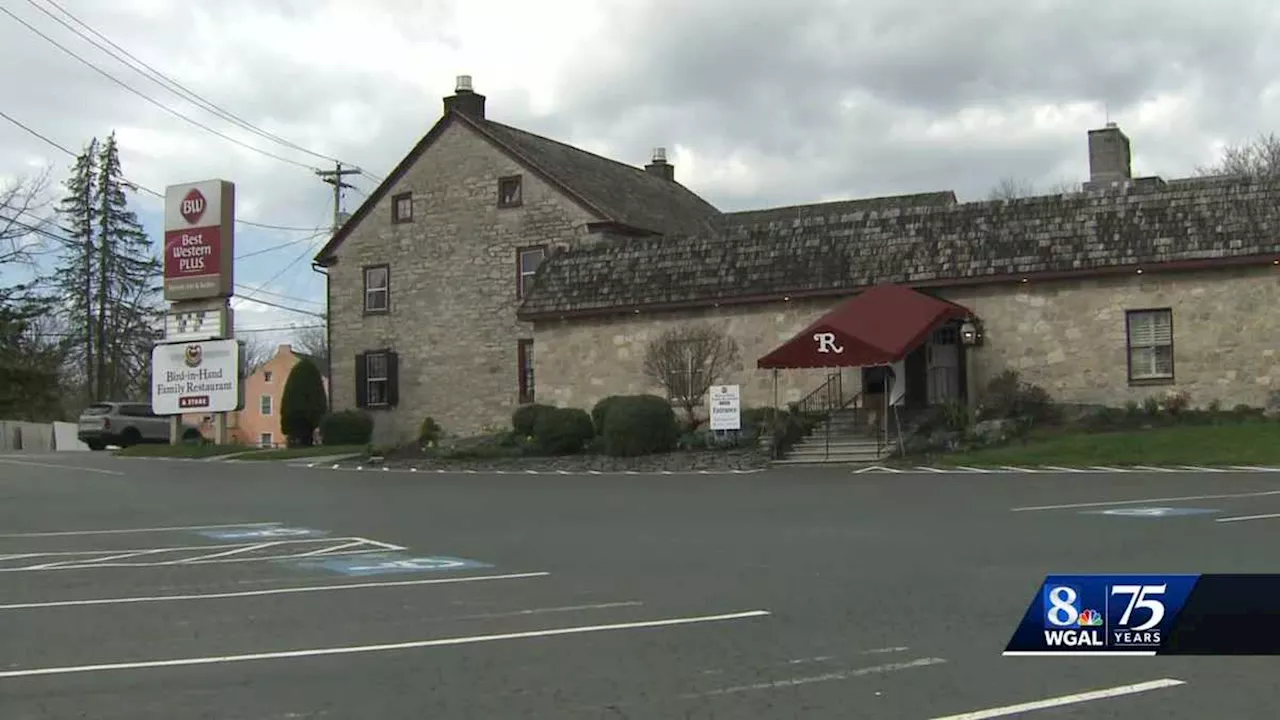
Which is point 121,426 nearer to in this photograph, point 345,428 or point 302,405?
point 302,405

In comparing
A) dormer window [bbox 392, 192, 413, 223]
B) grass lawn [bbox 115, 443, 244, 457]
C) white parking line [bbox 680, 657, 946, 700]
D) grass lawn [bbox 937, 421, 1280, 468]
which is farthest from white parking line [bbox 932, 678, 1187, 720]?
dormer window [bbox 392, 192, 413, 223]

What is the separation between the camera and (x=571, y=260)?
3556 cm

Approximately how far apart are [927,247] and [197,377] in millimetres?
22539

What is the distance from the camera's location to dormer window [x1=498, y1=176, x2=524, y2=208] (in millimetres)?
40188

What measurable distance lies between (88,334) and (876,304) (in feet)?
152

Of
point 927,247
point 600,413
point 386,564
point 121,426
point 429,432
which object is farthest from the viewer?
point 121,426

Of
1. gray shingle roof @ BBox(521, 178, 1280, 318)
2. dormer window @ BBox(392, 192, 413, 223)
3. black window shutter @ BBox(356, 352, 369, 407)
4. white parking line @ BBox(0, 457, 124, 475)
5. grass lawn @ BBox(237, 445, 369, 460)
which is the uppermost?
dormer window @ BBox(392, 192, 413, 223)

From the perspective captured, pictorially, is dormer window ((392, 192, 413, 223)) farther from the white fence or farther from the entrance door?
the white fence

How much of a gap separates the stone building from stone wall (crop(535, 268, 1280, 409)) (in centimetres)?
4

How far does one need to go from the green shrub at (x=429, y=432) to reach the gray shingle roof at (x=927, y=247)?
14.2 feet

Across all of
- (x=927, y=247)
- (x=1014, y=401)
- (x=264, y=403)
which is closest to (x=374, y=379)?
(x=927, y=247)

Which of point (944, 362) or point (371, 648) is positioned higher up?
point (944, 362)

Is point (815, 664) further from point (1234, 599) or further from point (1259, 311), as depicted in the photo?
point (1259, 311)

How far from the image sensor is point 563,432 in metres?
30.4
